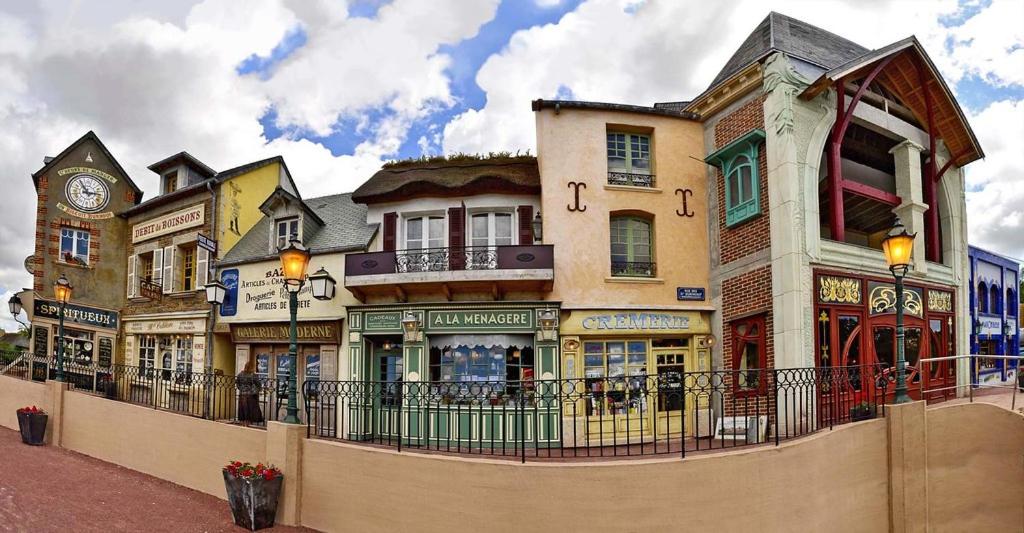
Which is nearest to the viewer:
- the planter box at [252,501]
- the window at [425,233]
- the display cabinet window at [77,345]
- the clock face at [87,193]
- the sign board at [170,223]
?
the planter box at [252,501]

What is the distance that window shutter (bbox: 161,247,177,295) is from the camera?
54.7 ft

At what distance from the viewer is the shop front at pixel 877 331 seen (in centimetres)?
1035

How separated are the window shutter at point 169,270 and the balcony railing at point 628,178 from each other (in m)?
12.6

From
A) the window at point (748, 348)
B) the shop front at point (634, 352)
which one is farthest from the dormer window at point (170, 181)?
the window at point (748, 348)

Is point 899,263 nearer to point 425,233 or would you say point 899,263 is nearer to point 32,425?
point 425,233

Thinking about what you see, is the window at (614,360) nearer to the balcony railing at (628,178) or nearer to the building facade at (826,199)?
the building facade at (826,199)

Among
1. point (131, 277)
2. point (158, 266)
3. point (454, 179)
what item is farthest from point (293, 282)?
point (131, 277)

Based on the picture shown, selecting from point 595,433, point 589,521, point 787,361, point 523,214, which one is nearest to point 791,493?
point 589,521

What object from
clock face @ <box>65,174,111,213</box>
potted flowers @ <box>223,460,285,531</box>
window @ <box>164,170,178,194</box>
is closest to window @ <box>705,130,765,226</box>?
potted flowers @ <box>223,460,285,531</box>

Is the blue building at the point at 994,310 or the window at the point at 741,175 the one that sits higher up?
the window at the point at 741,175

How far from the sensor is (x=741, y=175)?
11484 millimetres

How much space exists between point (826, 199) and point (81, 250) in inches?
815

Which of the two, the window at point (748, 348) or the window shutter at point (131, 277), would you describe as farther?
the window shutter at point (131, 277)

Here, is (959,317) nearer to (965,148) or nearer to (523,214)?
(965,148)
